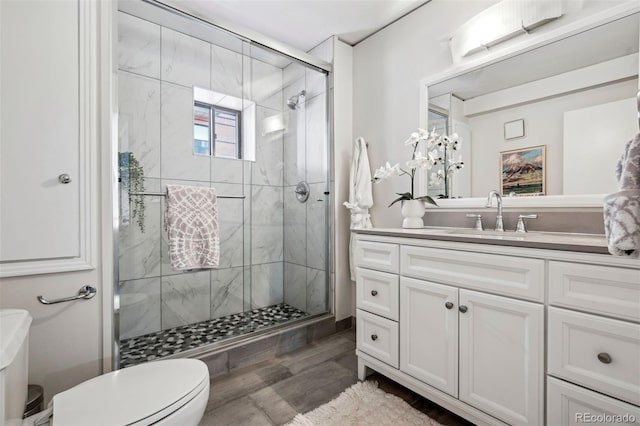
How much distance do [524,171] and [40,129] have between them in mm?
2370

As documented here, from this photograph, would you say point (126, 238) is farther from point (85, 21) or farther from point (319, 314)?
point (319, 314)

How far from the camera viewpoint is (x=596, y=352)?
0.96m

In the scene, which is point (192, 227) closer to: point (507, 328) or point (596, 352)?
point (507, 328)

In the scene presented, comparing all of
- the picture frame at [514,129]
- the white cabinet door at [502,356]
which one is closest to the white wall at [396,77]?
the picture frame at [514,129]

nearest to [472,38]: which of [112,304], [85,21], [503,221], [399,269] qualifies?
[503,221]

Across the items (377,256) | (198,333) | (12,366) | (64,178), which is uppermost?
(64,178)

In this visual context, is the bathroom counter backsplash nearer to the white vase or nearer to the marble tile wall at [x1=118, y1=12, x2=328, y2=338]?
the white vase

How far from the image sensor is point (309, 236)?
2639 millimetres

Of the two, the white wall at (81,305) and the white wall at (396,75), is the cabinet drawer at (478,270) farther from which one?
the white wall at (81,305)

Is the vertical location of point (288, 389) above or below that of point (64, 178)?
below

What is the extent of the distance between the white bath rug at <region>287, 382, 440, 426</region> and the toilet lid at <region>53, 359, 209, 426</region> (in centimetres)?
61

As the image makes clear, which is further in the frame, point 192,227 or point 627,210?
point 192,227

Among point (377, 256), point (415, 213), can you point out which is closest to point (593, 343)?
point (377, 256)

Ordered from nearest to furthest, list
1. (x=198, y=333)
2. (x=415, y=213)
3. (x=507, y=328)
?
(x=507, y=328)
(x=415, y=213)
(x=198, y=333)
